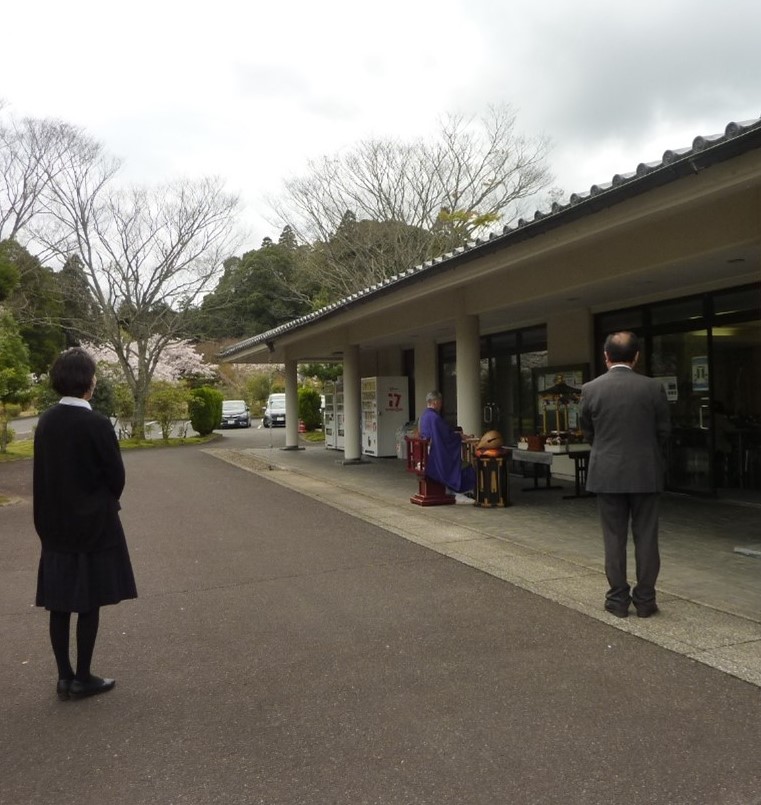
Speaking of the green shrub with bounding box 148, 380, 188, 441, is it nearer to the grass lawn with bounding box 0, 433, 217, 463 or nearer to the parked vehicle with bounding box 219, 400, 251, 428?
the grass lawn with bounding box 0, 433, 217, 463

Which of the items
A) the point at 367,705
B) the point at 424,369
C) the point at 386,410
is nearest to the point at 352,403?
the point at 386,410

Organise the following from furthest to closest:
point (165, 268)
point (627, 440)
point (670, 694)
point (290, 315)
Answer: point (290, 315) → point (165, 268) → point (627, 440) → point (670, 694)

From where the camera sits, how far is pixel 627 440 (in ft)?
15.8

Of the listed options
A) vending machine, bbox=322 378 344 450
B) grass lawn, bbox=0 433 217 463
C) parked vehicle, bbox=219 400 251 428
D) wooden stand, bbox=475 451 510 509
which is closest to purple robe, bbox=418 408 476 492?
wooden stand, bbox=475 451 510 509

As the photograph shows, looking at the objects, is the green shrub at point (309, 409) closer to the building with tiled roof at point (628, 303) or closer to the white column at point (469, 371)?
the building with tiled roof at point (628, 303)

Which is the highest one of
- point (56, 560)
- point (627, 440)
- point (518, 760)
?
point (627, 440)

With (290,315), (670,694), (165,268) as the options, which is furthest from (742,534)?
(290,315)

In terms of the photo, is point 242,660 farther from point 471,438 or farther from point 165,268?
point 165,268

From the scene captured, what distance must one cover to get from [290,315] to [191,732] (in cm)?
3759

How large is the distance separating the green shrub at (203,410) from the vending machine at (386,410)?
35.8ft

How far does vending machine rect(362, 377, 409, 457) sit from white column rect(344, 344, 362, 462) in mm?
826

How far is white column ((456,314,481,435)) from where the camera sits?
423 inches

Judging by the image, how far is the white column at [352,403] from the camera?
1580cm

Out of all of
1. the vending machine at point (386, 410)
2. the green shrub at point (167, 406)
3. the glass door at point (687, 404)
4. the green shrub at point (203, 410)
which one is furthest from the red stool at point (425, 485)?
the green shrub at point (203, 410)
